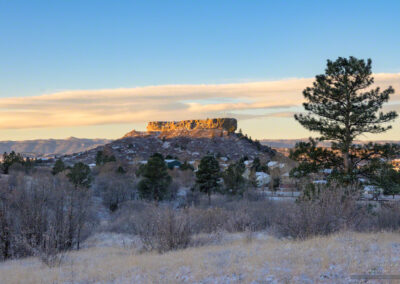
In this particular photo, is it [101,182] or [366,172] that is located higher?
[366,172]

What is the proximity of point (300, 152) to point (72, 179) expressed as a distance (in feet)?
109

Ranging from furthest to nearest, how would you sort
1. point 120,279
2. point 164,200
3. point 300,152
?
point 164,200, point 300,152, point 120,279

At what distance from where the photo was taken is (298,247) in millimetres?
10930

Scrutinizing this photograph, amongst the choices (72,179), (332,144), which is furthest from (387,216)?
(72,179)

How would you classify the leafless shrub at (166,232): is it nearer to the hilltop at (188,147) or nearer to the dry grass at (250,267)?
the dry grass at (250,267)

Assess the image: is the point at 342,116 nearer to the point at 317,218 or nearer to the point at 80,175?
the point at 317,218

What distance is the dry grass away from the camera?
7973mm

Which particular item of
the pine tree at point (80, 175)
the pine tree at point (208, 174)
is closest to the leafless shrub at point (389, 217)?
the pine tree at point (208, 174)

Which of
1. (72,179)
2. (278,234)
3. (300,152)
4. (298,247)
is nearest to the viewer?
(298,247)

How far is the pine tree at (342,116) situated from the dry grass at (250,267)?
9.35 meters

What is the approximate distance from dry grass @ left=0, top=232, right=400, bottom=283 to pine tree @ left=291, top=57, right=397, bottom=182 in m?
9.35

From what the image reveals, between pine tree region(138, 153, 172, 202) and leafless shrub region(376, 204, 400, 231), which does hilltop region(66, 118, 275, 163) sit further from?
leafless shrub region(376, 204, 400, 231)

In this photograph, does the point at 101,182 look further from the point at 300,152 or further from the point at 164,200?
the point at 300,152

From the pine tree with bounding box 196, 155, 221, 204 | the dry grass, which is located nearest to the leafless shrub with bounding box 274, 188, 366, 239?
the dry grass
